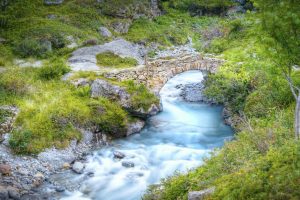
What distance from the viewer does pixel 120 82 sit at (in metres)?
22.0

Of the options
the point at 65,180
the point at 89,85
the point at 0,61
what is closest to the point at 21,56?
the point at 0,61

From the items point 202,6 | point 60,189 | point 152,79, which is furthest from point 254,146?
point 202,6

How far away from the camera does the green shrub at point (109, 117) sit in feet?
64.9

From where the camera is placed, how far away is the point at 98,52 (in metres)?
28.8

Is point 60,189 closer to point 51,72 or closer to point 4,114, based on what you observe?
point 4,114

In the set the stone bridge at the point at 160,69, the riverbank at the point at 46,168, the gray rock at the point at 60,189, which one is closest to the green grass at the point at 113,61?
the stone bridge at the point at 160,69

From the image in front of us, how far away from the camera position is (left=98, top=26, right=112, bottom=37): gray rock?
34375 mm

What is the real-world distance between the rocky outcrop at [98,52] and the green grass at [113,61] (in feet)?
1.47

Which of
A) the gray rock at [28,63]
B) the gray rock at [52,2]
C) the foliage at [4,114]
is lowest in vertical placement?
the gray rock at [28,63]

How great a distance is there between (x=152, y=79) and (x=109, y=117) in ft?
13.0

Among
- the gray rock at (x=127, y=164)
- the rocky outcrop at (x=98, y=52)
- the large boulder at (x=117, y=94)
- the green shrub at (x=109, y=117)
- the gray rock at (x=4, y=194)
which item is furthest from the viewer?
the rocky outcrop at (x=98, y=52)

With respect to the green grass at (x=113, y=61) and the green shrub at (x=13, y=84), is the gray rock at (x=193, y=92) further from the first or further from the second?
the green shrub at (x=13, y=84)

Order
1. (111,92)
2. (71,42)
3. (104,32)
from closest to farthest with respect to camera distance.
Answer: (111,92) < (71,42) < (104,32)

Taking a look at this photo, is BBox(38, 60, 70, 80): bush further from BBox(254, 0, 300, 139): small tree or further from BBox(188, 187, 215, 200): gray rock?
BBox(188, 187, 215, 200): gray rock
